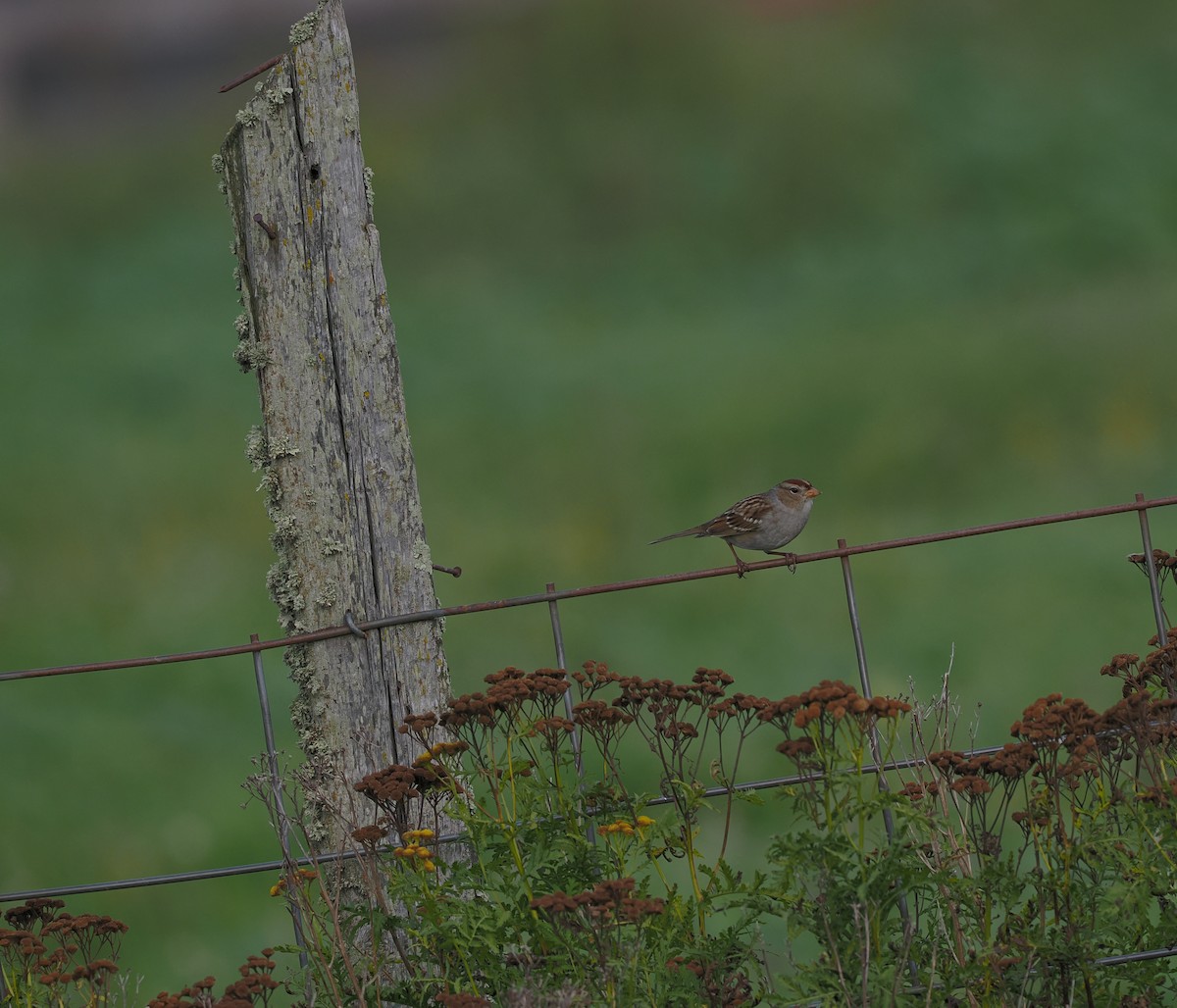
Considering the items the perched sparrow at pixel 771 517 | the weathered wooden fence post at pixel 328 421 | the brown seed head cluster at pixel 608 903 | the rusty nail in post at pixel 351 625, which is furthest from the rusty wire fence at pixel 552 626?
the perched sparrow at pixel 771 517

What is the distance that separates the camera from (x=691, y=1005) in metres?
3.41

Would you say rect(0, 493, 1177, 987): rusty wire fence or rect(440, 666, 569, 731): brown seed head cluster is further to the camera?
rect(0, 493, 1177, 987): rusty wire fence

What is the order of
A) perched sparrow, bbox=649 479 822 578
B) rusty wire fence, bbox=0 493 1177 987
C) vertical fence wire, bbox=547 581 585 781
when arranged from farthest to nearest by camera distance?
perched sparrow, bbox=649 479 822 578 → rusty wire fence, bbox=0 493 1177 987 → vertical fence wire, bbox=547 581 585 781

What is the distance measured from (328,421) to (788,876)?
2.06 metres

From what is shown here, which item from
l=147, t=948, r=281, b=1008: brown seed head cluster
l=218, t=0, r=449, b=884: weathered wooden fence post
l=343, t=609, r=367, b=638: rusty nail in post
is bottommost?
l=147, t=948, r=281, b=1008: brown seed head cluster

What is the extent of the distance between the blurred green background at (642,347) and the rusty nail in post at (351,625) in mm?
15663

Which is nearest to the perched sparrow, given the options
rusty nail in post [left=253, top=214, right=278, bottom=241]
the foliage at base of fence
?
rusty nail in post [left=253, top=214, right=278, bottom=241]

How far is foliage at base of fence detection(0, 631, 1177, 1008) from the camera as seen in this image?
10.6ft

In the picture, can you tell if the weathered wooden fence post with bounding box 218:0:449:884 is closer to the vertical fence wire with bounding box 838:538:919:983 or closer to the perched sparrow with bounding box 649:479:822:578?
the vertical fence wire with bounding box 838:538:919:983

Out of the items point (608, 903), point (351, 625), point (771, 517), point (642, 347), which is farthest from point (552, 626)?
point (642, 347)

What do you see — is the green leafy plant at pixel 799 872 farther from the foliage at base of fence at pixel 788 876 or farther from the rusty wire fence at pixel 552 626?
the rusty wire fence at pixel 552 626

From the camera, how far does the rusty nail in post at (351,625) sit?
446 centimetres

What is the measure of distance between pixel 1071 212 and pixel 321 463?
26893 mm

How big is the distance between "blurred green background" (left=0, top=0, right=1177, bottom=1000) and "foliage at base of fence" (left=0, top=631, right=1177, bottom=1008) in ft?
53.9
